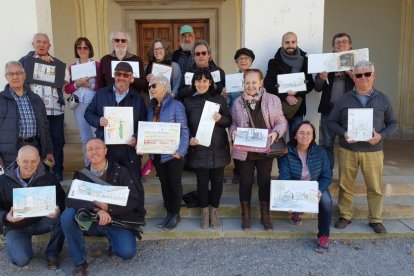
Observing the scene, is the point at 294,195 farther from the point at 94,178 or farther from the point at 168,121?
the point at 94,178

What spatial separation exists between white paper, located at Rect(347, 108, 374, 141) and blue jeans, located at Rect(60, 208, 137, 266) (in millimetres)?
2469

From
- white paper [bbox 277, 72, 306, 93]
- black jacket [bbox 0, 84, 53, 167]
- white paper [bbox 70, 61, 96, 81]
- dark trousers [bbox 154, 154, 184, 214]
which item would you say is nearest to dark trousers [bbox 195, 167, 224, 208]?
dark trousers [bbox 154, 154, 184, 214]

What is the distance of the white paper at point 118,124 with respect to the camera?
3877mm

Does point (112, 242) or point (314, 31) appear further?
point (314, 31)

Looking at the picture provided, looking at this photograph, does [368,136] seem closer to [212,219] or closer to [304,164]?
[304,164]

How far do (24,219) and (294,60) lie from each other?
130 inches

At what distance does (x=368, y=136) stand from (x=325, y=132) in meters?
0.78

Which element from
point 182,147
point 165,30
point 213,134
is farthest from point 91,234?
point 165,30

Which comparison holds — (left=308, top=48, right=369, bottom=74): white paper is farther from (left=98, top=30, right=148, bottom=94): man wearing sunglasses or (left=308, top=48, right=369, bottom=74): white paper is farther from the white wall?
(left=98, top=30, right=148, bottom=94): man wearing sunglasses

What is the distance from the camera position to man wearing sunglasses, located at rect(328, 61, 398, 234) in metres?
3.94

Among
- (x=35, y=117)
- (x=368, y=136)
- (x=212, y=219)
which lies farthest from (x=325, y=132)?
(x=35, y=117)

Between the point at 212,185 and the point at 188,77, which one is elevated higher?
the point at 188,77

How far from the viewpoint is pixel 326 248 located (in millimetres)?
3891

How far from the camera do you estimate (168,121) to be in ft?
12.8
